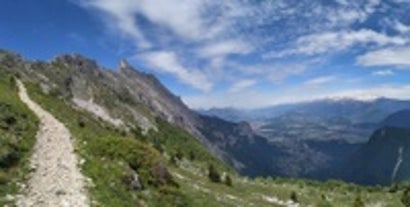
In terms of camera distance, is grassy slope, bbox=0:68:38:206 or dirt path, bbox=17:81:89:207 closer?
dirt path, bbox=17:81:89:207

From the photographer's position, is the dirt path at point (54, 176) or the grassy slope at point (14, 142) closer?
the dirt path at point (54, 176)

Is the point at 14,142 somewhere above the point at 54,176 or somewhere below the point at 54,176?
above

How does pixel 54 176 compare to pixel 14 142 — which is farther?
pixel 14 142

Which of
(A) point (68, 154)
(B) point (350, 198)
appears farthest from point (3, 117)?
(B) point (350, 198)
